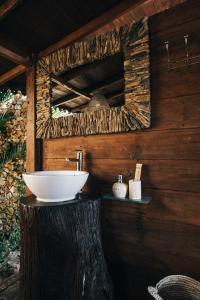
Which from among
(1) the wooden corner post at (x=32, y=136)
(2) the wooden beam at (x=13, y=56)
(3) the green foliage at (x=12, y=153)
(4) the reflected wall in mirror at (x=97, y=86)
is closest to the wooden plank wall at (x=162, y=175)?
(4) the reflected wall in mirror at (x=97, y=86)

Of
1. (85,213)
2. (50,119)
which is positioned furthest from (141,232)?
(50,119)

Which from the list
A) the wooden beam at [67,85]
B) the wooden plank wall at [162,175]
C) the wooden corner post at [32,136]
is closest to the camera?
the wooden plank wall at [162,175]

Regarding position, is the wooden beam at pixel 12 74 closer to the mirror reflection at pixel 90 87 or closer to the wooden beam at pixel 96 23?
the wooden beam at pixel 96 23

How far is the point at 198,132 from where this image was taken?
116 cm

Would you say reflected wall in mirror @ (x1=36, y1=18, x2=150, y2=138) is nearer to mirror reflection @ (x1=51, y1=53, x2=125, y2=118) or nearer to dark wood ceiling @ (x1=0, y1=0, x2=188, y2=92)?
mirror reflection @ (x1=51, y1=53, x2=125, y2=118)

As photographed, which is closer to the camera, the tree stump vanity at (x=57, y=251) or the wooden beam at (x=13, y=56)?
the tree stump vanity at (x=57, y=251)

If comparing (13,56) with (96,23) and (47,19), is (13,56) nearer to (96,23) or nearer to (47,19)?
(47,19)

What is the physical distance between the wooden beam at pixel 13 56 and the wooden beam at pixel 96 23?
0.66 ft

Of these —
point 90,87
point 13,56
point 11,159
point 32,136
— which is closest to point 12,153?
point 11,159

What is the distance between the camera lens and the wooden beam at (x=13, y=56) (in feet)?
5.52

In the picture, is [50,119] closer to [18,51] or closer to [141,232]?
[18,51]

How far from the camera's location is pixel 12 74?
213 cm

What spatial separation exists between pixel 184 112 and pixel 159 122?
159 millimetres

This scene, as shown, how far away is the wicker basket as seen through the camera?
1.09m
